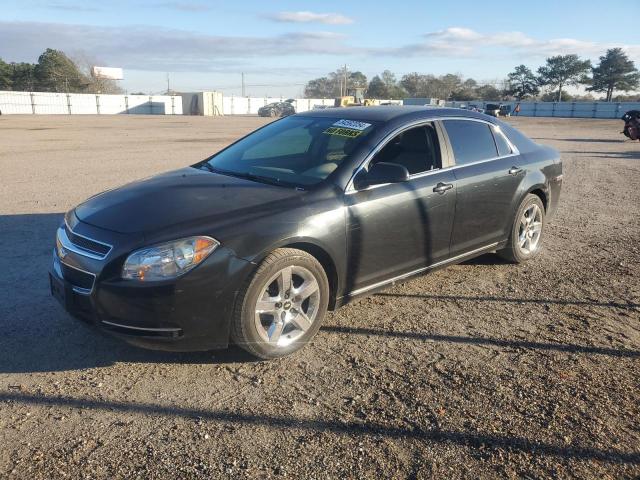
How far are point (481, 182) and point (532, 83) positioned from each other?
10440 centimetres

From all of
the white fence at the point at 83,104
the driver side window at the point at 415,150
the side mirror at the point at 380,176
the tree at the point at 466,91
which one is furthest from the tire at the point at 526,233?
the tree at the point at 466,91

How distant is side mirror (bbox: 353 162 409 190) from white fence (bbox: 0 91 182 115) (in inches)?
2634

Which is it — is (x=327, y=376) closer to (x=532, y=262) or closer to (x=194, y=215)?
(x=194, y=215)

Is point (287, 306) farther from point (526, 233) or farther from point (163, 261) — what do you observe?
point (526, 233)

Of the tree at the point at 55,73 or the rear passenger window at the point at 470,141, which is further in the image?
the tree at the point at 55,73

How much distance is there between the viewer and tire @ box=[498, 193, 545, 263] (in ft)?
18.9

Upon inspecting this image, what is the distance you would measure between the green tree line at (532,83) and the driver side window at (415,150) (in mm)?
91266

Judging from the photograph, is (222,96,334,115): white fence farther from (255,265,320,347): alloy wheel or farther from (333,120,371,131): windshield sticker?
(255,265,320,347): alloy wheel

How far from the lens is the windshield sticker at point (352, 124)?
462 centimetres

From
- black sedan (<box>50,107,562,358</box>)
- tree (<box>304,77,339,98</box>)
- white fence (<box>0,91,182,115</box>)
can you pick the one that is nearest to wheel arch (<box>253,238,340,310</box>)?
black sedan (<box>50,107,562,358</box>)

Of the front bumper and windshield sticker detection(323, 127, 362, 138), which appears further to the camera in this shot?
windshield sticker detection(323, 127, 362, 138)

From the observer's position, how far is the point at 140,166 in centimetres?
1362

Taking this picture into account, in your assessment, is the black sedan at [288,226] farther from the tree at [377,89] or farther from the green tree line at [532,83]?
the tree at [377,89]

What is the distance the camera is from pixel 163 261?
3352mm
